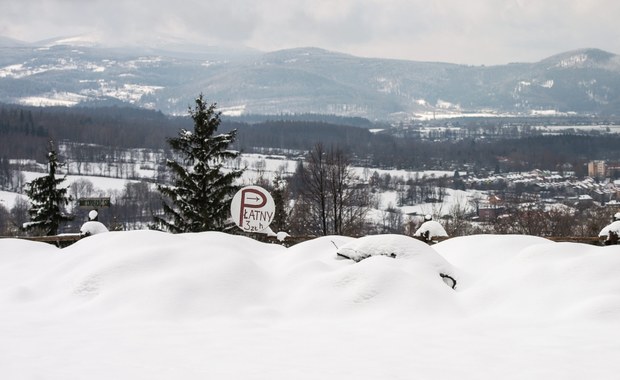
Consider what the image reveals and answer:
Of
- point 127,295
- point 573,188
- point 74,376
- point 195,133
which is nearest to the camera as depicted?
point 74,376

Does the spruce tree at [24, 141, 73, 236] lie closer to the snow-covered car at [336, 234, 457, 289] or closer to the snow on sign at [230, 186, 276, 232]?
the snow on sign at [230, 186, 276, 232]

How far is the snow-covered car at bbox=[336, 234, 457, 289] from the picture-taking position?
1181 centimetres

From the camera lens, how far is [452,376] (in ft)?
23.7

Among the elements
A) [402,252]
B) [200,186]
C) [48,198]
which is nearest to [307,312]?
[402,252]

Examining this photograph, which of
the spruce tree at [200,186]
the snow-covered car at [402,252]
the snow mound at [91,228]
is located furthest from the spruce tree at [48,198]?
the snow-covered car at [402,252]

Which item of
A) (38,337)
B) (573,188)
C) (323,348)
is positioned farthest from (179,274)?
(573,188)

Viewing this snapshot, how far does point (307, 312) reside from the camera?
33.6 feet

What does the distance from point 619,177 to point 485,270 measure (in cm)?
15946

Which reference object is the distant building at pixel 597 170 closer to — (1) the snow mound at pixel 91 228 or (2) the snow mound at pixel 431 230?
(2) the snow mound at pixel 431 230

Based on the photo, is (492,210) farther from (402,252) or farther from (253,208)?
(402,252)

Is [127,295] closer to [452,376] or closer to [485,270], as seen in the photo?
[452,376]

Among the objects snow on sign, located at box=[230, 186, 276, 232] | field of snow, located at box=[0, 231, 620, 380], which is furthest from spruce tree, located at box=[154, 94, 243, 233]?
field of snow, located at box=[0, 231, 620, 380]

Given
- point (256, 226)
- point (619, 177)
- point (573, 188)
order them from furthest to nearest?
point (619, 177), point (573, 188), point (256, 226)

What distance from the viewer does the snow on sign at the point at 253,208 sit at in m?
17.0
